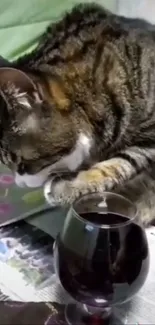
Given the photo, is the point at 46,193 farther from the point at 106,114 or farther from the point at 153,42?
the point at 153,42

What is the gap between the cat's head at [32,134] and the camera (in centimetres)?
84

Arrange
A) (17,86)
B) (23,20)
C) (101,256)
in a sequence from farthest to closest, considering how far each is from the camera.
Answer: (23,20), (17,86), (101,256)

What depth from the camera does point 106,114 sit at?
1.01 m

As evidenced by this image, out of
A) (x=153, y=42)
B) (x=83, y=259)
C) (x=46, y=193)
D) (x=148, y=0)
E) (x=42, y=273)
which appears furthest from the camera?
(x=148, y=0)

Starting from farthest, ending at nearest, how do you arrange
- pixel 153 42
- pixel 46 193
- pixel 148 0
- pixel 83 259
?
pixel 148 0, pixel 153 42, pixel 46 193, pixel 83 259

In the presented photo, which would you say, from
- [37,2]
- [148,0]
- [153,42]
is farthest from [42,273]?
[148,0]

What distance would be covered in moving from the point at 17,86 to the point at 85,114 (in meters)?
0.18

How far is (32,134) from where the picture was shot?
0.91m

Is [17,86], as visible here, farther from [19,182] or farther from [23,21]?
[23,21]

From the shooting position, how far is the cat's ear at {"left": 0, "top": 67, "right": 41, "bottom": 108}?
0.81 meters

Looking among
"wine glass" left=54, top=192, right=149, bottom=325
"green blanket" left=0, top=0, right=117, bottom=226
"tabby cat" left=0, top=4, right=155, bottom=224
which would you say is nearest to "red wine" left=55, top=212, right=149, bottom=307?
"wine glass" left=54, top=192, right=149, bottom=325

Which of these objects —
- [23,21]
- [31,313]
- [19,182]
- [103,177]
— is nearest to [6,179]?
[19,182]

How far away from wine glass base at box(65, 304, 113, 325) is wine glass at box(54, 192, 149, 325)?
33 millimetres

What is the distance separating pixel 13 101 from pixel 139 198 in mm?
277
